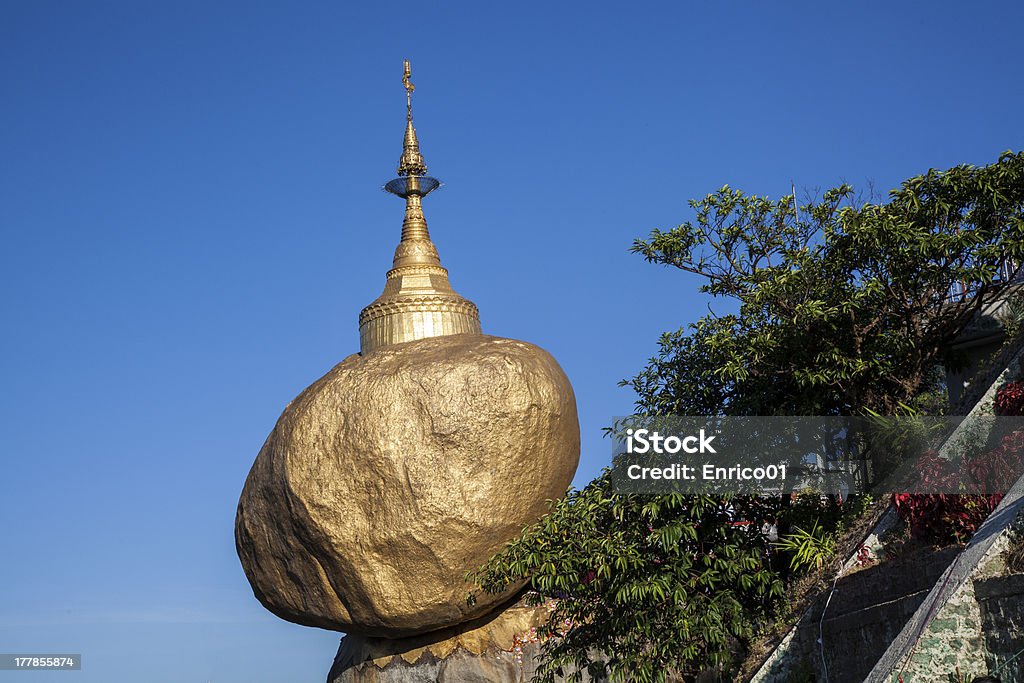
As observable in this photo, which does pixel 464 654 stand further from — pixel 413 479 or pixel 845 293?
pixel 845 293

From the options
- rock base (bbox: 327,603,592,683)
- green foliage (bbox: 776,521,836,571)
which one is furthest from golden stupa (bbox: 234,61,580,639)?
green foliage (bbox: 776,521,836,571)

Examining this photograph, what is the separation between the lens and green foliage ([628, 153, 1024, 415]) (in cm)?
1389

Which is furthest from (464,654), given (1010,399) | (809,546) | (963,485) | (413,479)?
(1010,399)

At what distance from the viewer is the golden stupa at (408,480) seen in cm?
1511

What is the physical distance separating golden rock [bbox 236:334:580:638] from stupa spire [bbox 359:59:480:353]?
158cm

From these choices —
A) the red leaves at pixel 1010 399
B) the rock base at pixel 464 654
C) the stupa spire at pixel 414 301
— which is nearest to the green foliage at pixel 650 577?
the rock base at pixel 464 654

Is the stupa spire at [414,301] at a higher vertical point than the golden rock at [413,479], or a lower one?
higher

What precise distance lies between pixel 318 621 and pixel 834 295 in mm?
8474

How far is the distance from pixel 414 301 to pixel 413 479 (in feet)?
11.6

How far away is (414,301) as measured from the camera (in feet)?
57.6

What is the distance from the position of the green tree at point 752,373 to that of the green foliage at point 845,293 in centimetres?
2

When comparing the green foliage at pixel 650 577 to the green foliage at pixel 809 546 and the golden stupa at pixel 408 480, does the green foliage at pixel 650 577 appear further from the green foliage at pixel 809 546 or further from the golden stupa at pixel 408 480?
the golden stupa at pixel 408 480

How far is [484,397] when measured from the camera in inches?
600

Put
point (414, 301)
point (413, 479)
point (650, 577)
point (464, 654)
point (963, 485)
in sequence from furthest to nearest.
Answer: point (414, 301) < point (464, 654) < point (413, 479) < point (650, 577) < point (963, 485)
